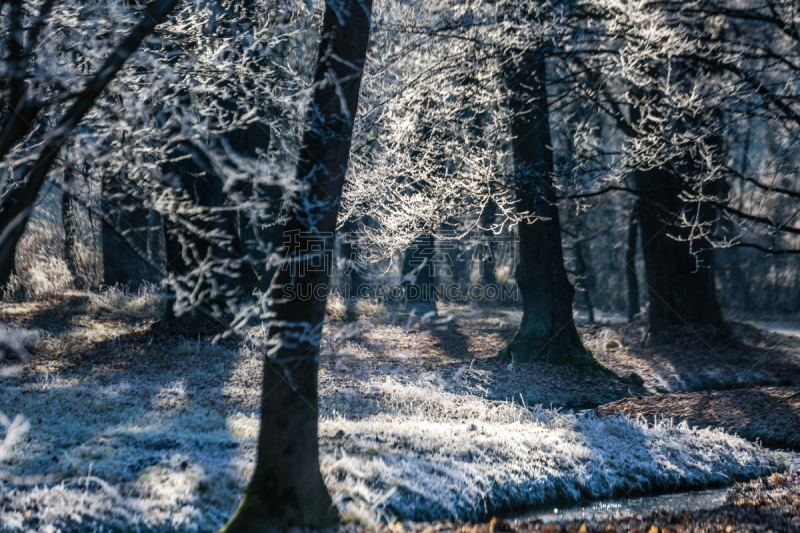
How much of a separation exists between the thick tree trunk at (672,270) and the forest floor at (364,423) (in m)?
0.64

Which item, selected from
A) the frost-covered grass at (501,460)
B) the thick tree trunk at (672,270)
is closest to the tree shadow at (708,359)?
the thick tree trunk at (672,270)

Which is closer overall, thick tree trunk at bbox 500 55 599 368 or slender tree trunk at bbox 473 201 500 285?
thick tree trunk at bbox 500 55 599 368

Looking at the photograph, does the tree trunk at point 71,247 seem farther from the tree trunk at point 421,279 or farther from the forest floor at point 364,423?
the tree trunk at point 421,279

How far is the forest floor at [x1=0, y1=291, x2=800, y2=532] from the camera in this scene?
4730mm

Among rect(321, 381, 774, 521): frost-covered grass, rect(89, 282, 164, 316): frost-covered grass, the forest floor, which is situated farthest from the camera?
rect(89, 282, 164, 316): frost-covered grass

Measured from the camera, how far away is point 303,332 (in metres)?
4.04

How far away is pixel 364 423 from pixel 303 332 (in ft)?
10.6

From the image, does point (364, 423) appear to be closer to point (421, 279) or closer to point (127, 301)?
point (127, 301)

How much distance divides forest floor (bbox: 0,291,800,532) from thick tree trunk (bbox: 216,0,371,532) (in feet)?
1.97

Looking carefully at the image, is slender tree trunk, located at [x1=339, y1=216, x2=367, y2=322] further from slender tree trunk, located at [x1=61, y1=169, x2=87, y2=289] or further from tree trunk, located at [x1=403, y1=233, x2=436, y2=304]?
slender tree trunk, located at [x1=61, y1=169, x2=87, y2=289]

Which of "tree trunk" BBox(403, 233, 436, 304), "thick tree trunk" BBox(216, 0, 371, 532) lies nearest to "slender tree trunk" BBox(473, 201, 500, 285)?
"tree trunk" BBox(403, 233, 436, 304)

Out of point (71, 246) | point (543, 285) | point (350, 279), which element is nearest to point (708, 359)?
point (543, 285)

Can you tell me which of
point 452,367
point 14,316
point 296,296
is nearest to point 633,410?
point 452,367

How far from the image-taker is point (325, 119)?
4.15m
